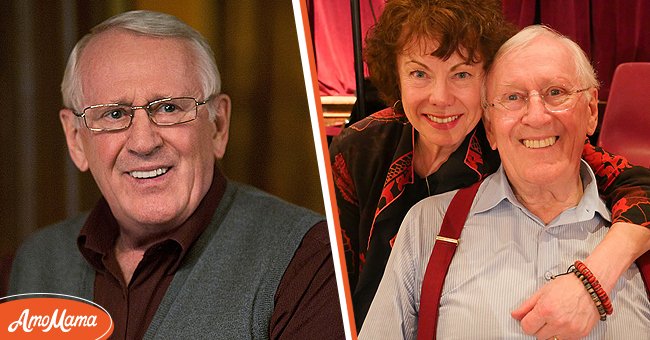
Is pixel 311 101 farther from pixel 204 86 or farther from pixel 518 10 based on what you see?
pixel 518 10

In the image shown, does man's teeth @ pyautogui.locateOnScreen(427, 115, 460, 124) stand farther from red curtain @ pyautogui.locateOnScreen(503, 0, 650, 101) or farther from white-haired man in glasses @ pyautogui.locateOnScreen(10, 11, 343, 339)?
white-haired man in glasses @ pyautogui.locateOnScreen(10, 11, 343, 339)

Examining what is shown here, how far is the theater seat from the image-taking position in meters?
1.51

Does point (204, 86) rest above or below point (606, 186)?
above

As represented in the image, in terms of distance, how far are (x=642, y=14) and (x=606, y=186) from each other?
34cm

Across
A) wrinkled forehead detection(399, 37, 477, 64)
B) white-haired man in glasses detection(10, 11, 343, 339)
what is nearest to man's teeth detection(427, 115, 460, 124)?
wrinkled forehead detection(399, 37, 477, 64)

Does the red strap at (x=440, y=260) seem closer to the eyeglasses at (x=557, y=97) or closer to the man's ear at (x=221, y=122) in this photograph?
the eyeglasses at (x=557, y=97)

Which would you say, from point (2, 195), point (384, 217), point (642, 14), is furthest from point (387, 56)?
point (2, 195)

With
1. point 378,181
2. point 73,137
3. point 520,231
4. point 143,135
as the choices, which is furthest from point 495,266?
point 73,137

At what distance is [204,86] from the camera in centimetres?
152

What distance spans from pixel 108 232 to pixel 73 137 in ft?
0.65

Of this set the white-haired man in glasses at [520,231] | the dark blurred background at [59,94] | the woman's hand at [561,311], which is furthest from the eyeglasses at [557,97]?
the dark blurred background at [59,94]

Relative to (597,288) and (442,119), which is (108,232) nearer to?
(442,119)

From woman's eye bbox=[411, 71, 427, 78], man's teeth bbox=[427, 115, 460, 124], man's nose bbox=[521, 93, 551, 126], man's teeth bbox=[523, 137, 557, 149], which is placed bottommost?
man's teeth bbox=[523, 137, 557, 149]

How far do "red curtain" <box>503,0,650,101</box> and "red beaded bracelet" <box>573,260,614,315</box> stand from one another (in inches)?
13.3
